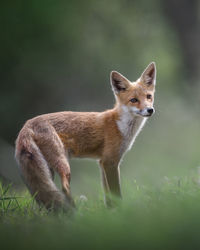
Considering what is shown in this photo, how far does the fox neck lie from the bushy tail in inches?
50.9

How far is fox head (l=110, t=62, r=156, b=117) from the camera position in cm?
594

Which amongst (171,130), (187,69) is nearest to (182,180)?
(171,130)

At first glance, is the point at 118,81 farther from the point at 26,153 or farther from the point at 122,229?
the point at 122,229

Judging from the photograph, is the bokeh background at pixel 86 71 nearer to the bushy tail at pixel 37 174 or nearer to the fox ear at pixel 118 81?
the fox ear at pixel 118 81

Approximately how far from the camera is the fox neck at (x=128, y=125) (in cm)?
600

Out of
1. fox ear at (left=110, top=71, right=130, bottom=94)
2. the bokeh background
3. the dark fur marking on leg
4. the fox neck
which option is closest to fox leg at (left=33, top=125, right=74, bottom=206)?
the dark fur marking on leg

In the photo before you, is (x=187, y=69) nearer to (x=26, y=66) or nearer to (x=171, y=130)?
(x=171, y=130)

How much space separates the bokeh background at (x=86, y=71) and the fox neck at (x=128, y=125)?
3.59 m

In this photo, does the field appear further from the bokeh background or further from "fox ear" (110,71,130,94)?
the bokeh background

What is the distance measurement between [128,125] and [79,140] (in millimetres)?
733

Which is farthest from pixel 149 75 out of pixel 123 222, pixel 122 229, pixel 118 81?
pixel 122 229

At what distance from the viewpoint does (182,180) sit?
542cm

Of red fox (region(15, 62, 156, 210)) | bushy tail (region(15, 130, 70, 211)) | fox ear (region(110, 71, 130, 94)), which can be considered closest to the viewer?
bushy tail (region(15, 130, 70, 211))

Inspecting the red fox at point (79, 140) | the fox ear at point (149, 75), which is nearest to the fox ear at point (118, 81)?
the red fox at point (79, 140)
